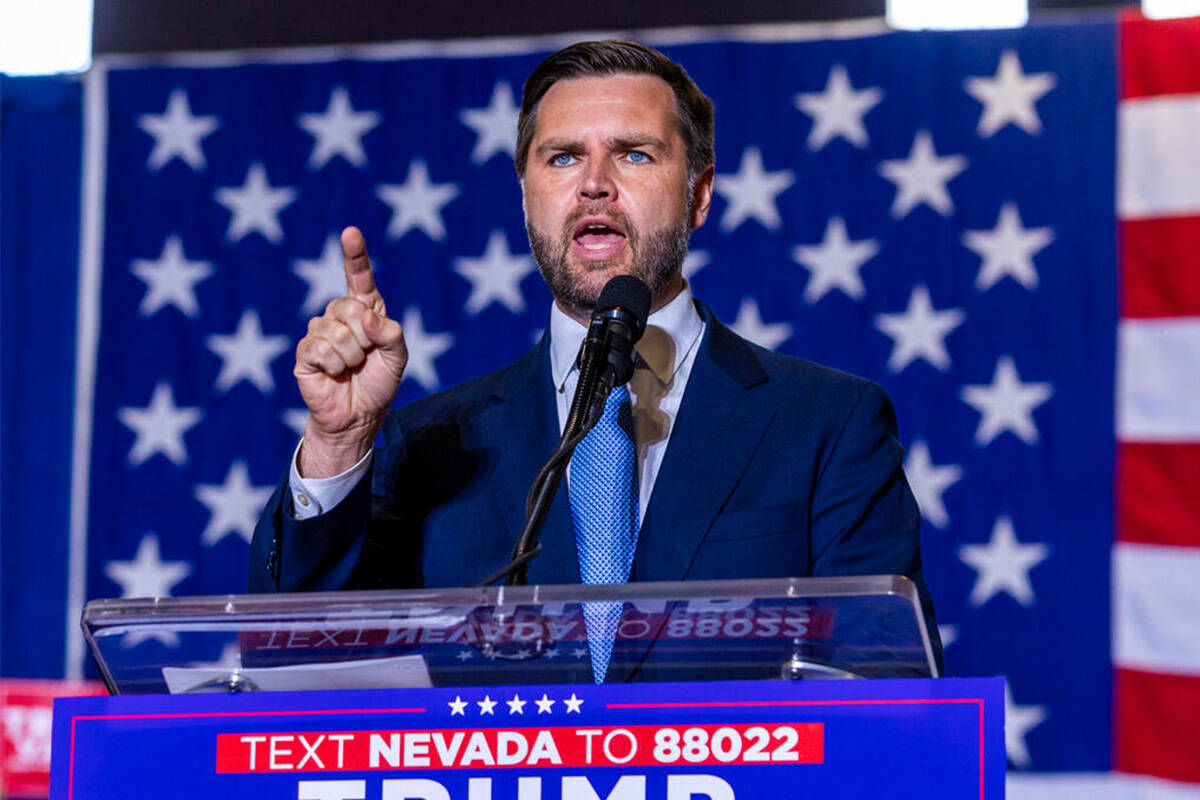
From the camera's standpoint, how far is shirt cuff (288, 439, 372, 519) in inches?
50.9

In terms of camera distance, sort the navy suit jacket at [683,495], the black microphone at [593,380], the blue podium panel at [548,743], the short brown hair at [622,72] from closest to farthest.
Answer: the blue podium panel at [548,743] → the black microphone at [593,380] → the navy suit jacket at [683,495] → the short brown hair at [622,72]

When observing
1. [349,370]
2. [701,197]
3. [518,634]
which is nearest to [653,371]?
[701,197]

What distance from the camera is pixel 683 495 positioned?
4.77ft

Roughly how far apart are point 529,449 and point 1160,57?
257cm

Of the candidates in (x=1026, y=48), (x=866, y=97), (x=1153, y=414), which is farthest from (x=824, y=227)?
(x=1153, y=414)

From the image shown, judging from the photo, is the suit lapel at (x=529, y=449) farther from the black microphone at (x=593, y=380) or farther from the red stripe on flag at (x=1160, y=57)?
the red stripe on flag at (x=1160, y=57)

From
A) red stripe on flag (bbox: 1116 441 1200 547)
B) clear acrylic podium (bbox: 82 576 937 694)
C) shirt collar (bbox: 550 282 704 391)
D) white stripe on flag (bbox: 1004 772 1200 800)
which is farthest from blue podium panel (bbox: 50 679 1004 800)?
red stripe on flag (bbox: 1116 441 1200 547)

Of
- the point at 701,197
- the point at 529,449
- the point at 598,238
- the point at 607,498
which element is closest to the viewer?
the point at 607,498

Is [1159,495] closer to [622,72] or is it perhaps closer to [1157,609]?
[1157,609]

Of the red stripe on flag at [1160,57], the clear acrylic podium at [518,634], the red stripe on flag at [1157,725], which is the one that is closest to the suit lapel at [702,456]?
the clear acrylic podium at [518,634]

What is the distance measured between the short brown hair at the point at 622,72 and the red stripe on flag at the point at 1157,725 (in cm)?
203

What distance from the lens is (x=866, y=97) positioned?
358 centimetres

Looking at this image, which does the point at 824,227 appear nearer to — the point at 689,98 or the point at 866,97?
the point at 866,97

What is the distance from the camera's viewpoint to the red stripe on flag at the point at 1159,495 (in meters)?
3.29
